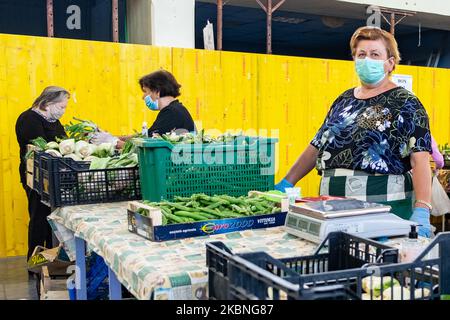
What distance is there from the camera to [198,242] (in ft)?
6.82

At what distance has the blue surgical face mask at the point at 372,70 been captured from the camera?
109 inches

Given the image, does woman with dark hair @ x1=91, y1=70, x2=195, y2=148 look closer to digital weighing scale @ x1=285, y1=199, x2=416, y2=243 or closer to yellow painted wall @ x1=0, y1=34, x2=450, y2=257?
yellow painted wall @ x1=0, y1=34, x2=450, y2=257

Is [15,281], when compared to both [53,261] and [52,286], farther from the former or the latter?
[52,286]

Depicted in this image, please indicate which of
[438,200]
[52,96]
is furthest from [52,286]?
[438,200]

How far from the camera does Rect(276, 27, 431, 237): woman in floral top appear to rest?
2.64 metres

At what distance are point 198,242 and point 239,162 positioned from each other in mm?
831

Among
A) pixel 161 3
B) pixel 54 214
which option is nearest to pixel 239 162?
pixel 54 214

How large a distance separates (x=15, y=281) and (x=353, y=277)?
4.33 m

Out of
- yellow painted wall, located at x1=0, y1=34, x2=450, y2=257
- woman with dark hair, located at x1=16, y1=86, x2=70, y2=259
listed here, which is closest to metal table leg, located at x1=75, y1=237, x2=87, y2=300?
woman with dark hair, located at x1=16, y1=86, x2=70, y2=259

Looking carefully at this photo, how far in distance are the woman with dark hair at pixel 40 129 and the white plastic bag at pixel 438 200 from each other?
389 centimetres

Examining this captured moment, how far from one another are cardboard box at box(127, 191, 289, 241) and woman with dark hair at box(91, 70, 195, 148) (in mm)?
1934

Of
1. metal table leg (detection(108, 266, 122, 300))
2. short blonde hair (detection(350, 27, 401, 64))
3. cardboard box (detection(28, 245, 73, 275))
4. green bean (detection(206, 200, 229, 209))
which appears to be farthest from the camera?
cardboard box (detection(28, 245, 73, 275))

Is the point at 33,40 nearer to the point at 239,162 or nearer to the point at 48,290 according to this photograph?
the point at 48,290

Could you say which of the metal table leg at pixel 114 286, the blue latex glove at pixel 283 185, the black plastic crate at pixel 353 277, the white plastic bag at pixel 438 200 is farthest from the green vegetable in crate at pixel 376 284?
the white plastic bag at pixel 438 200
